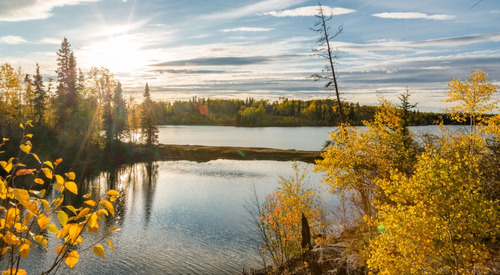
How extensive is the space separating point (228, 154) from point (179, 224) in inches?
1792

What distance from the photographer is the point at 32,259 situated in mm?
23125

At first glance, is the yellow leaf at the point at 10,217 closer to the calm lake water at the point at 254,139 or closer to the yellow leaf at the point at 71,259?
the yellow leaf at the point at 71,259

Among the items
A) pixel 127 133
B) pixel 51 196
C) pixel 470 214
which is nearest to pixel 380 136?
pixel 470 214

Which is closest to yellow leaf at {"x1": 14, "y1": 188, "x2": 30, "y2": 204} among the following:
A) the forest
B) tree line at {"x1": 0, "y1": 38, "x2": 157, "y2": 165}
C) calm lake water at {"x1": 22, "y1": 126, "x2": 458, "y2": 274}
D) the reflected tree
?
the forest

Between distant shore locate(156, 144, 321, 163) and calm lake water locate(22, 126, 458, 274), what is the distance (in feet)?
54.2

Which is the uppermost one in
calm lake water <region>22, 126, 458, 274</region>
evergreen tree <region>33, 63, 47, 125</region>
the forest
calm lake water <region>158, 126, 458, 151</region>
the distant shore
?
evergreen tree <region>33, 63, 47, 125</region>

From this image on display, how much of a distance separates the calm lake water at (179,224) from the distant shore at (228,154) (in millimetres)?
16523

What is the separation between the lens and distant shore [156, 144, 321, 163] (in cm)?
7219

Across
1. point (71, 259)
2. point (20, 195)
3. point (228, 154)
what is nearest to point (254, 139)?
point (228, 154)

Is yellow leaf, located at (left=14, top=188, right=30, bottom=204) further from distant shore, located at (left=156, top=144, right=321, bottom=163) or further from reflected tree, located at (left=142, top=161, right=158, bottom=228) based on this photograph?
distant shore, located at (left=156, top=144, right=321, bottom=163)

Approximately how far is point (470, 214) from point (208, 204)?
96.8ft

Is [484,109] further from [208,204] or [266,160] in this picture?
[266,160]

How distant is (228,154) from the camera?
76.1 meters

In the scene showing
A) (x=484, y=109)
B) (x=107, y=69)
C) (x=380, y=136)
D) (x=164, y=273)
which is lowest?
(x=164, y=273)
